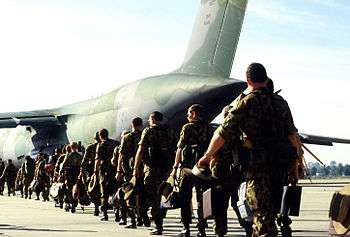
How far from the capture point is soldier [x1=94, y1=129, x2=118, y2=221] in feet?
41.9

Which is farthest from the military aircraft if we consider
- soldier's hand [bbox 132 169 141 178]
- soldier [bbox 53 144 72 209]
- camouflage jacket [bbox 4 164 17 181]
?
soldier's hand [bbox 132 169 141 178]

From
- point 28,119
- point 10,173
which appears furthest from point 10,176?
point 28,119

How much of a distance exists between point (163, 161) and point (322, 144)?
26.0m

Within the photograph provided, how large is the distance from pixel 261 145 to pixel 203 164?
577mm

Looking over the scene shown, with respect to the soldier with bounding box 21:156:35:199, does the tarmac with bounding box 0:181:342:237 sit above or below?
below

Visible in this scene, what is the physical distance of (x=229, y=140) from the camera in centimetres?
566

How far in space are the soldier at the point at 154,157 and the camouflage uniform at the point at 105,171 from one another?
2.57 m

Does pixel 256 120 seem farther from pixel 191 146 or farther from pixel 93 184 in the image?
pixel 93 184

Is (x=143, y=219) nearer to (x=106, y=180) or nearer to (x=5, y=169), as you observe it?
(x=106, y=180)

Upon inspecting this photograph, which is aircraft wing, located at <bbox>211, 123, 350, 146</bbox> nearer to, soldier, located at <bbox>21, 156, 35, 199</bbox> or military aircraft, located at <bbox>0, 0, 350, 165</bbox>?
military aircraft, located at <bbox>0, 0, 350, 165</bbox>

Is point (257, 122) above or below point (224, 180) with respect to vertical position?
above

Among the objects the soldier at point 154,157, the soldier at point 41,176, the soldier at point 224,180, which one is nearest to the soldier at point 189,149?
the soldier at point 224,180

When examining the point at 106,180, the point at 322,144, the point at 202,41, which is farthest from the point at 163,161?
the point at 322,144

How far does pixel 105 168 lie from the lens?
12.9 meters
